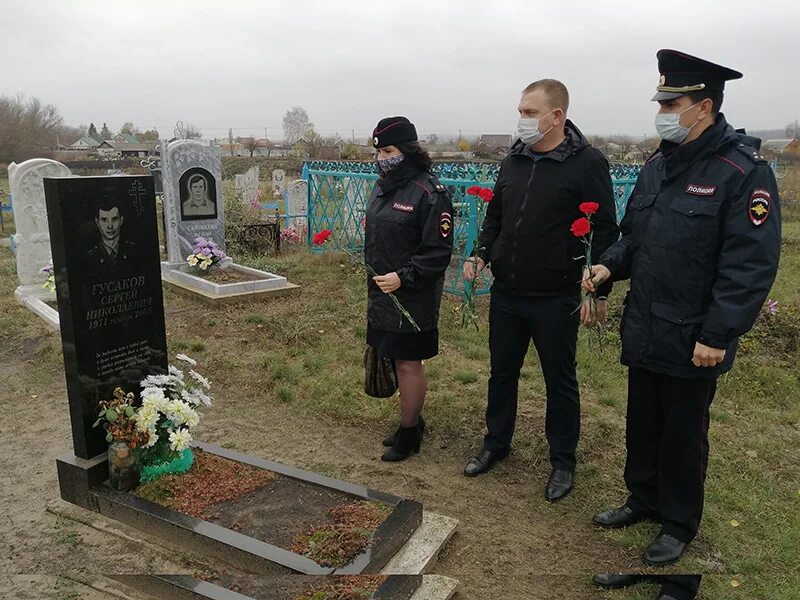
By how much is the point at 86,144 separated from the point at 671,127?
2330 inches

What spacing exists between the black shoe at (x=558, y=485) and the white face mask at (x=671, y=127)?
68.1 inches

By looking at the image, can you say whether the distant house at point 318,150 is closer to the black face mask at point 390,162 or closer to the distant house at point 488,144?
the distant house at point 488,144

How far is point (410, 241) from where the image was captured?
3.31 m

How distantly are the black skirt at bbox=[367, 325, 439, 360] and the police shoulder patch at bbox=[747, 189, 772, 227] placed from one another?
1.62 m

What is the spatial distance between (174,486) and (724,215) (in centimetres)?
265

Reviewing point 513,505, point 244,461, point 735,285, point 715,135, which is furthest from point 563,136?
point 244,461

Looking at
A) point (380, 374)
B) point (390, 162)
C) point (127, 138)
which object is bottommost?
point (380, 374)

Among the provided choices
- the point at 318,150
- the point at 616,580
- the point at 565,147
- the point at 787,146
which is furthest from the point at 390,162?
the point at 318,150

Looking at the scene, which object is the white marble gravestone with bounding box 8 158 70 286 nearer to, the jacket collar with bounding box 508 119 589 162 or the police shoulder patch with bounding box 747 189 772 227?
the jacket collar with bounding box 508 119 589 162

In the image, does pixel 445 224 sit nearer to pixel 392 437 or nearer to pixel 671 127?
pixel 671 127

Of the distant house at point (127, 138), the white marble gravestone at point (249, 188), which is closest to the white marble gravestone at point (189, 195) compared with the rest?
the white marble gravestone at point (249, 188)

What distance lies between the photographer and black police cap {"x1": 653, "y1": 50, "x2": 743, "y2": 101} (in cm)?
242

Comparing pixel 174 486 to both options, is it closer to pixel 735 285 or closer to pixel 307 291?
pixel 735 285

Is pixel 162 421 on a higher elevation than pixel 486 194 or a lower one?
lower
